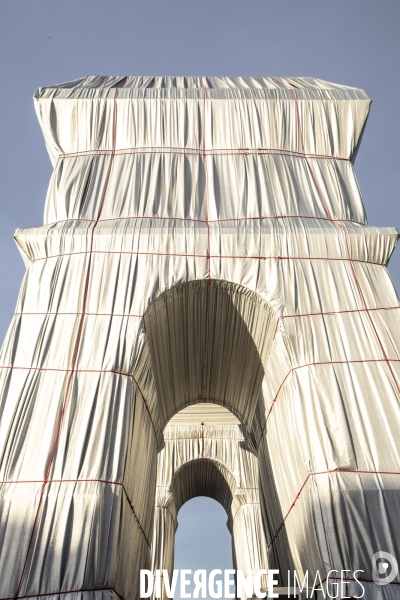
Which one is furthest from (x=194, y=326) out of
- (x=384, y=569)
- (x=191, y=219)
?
(x=384, y=569)

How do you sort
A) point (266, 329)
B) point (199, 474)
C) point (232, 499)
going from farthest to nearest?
1. point (199, 474)
2. point (232, 499)
3. point (266, 329)

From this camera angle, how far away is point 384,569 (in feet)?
22.0

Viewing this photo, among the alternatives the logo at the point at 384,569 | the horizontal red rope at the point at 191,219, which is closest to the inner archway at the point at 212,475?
the horizontal red rope at the point at 191,219

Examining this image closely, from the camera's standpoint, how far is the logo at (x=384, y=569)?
21.9 feet

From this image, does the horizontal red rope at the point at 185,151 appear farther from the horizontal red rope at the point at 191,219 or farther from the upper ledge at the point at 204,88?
the horizontal red rope at the point at 191,219

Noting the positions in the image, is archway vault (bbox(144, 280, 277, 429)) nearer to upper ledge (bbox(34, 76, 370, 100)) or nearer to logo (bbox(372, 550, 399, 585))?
logo (bbox(372, 550, 399, 585))

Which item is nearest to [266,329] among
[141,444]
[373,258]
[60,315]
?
[373,258]

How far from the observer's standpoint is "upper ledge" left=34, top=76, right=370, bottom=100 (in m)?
11.7

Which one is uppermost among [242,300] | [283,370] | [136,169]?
[136,169]

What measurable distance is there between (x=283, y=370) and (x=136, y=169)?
538cm

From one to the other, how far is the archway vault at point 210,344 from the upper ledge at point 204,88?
5.22 m

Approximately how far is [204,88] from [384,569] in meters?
10.5

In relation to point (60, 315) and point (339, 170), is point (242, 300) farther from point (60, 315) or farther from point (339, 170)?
point (339, 170)

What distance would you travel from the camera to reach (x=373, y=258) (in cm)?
977
